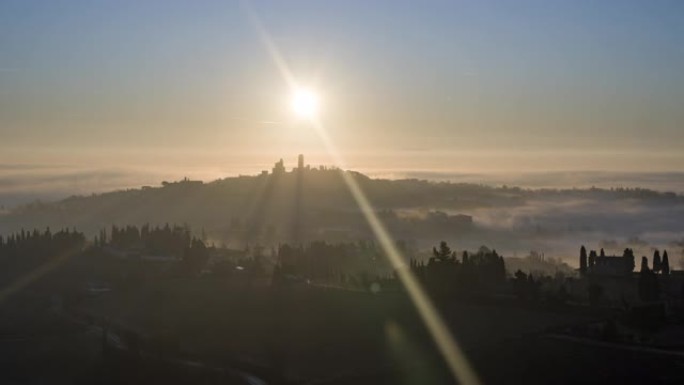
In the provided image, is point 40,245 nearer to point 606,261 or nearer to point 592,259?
point 592,259

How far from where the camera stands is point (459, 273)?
309ft

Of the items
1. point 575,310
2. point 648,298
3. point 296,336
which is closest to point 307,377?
point 296,336

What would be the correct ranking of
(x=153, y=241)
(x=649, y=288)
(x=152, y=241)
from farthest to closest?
(x=152, y=241) → (x=153, y=241) → (x=649, y=288)

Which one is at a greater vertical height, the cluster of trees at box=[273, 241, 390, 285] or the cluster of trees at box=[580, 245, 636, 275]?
the cluster of trees at box=[580, 245, 636, 275]

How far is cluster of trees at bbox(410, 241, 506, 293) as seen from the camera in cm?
9081

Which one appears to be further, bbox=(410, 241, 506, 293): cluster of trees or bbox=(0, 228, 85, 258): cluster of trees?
bbox=(0, 228, 85, 258): cluster of trees

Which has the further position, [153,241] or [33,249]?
[153,241]

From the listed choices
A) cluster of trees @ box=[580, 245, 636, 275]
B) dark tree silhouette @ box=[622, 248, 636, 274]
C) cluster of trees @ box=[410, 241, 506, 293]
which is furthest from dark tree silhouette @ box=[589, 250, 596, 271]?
cluster of trees @ box=[410, 241, 506, 293]

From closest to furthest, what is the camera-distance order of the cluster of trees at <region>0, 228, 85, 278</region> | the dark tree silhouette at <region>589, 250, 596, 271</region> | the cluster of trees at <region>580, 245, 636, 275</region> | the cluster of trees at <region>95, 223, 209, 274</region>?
the cluster of trees at <region>580, 245, 636, 275</region> → the dark tree silhouette at <region>589, 250, 596, 271</region> → the cluster of trees at <region>0, 228, 85, 278</region> → the cluster of trees at <region>95, 223, 209, 274</region>

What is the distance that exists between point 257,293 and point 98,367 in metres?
30.3

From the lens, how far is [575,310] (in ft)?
246

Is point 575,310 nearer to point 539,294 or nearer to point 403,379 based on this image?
point 539,294

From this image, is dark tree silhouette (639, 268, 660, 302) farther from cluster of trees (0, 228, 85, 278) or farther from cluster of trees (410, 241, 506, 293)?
cluster of trees (0, 228, 85, 278)

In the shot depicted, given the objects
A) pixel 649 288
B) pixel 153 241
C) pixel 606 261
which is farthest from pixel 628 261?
pixel 153 241
